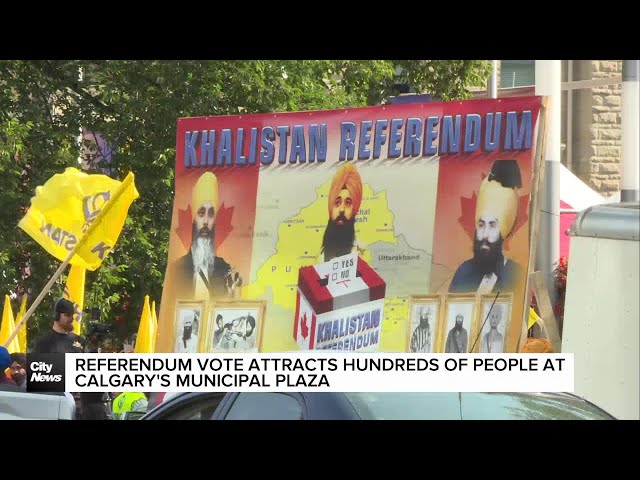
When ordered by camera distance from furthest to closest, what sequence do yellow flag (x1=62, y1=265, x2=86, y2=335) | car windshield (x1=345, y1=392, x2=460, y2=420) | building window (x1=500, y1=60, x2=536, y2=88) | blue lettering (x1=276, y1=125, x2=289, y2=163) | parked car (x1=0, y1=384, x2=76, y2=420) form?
building window (x1=500, y1=60, x2=536, y2=88)
yellow flag (x1=62, y1=265, x2=86, y2=335)
blue lettering (x1=276, y1=125, x2=289, y2=163)
parked car (x1=0, y1=384, x2=76, y2=420)
car windshield (x1=345, y1=392, x2=460, y2=420)

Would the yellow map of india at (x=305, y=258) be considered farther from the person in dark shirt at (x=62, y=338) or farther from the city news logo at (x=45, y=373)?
the city news logo at (x=45, y=373)

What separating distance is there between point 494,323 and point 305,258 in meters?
1.67

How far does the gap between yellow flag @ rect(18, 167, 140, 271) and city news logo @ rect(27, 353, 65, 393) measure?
1626 mm

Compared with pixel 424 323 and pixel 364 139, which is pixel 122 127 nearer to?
pixel 364 139

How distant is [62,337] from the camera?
939 centimetres

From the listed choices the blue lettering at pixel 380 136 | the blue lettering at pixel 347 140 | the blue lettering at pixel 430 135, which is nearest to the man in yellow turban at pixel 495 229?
the blue lettering at pixel 430 135

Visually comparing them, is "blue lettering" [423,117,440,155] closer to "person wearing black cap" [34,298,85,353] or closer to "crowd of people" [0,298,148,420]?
"crowd of people" [0,298,148,420]

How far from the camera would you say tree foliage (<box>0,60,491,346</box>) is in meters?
15.2

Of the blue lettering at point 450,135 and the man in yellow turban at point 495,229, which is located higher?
the blue lettering at point 450,135

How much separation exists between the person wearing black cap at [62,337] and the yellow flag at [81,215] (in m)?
1.11

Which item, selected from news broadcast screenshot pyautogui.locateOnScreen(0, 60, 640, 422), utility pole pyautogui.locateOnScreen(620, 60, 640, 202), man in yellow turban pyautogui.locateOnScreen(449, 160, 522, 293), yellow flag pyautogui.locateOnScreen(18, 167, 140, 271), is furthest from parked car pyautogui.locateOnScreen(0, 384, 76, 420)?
utility pole pyautogui.locateOnScreen(620, 60, 640, 202)

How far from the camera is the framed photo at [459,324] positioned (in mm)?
8570

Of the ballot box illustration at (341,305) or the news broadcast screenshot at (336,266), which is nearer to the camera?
the news broadcast screenshot at (336,266)

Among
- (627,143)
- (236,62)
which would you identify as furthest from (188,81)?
(627,143)
